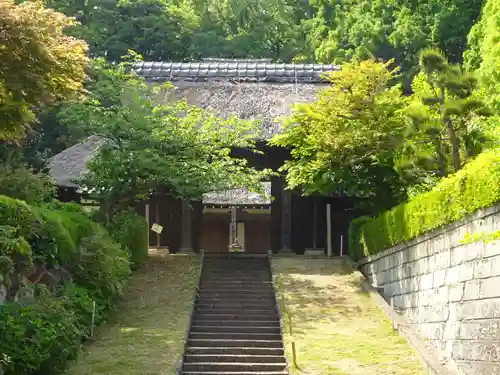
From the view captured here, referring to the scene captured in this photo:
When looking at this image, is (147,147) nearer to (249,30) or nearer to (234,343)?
(234,343)

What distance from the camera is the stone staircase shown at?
14.5m

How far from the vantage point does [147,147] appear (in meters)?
20.9

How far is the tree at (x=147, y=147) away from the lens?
20.7 meters

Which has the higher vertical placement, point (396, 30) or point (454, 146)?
point (396, 30)

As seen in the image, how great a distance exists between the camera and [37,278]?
1393 cm

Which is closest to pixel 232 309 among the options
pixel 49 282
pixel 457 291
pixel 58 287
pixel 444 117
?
pixel 58 287

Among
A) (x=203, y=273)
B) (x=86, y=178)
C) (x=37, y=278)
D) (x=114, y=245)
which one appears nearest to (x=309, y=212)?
(x=203, y=273)

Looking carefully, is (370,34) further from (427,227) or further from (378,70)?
(427,227)

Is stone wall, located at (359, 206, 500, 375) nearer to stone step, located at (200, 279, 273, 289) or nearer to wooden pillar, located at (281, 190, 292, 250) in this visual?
stone step, located at (200, 279, 273, 289)

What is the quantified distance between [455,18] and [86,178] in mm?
20877

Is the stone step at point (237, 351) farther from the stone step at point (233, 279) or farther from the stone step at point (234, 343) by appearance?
the stone step at point (233, 279)

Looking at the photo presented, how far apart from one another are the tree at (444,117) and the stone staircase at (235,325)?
5.40 m

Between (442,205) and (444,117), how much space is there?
2943mm

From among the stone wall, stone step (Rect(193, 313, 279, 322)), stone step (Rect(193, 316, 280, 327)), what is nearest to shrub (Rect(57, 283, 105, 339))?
stone step (Rect(193, 316, 280, 327))
